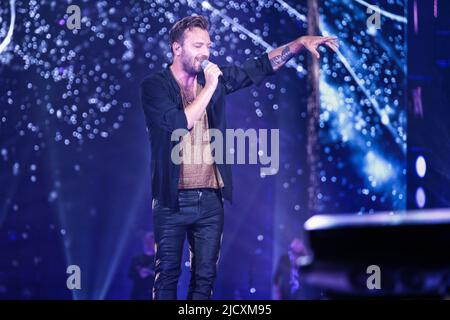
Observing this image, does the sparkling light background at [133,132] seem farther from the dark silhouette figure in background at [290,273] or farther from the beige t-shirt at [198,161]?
the beige t-shirt at [198,161]

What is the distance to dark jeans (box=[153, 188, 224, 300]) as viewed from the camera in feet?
11.1

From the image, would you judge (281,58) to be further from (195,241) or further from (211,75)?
(195,241)

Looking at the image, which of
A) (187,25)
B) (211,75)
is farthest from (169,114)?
(187,25)

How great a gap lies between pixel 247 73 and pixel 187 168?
698 millimetres

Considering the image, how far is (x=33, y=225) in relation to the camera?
414 cm

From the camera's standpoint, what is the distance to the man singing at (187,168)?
338 centimetres

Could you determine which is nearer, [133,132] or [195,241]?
[195,241]

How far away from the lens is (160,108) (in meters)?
3.39

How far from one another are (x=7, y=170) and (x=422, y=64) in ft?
8.91

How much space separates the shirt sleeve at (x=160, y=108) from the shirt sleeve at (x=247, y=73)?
0.40 meters
